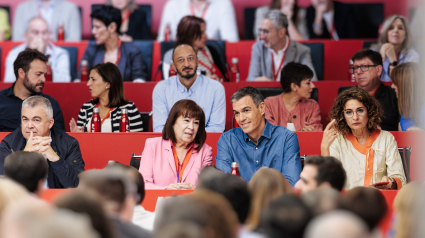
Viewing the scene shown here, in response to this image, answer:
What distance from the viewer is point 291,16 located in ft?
20.4

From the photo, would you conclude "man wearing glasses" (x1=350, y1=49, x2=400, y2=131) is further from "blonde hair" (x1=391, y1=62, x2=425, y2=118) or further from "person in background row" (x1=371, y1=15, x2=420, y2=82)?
"person in background row" (x1=371, y1=15, x2=420, y2=82)

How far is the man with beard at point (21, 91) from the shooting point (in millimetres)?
3990

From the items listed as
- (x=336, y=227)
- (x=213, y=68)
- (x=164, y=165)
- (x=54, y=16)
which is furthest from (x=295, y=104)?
(x=54, y=16)

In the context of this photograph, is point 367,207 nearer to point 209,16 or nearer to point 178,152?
point 178,152

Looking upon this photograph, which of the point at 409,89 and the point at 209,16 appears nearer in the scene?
the point at 409,89

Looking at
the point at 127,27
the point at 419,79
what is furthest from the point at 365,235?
the point at 127,27

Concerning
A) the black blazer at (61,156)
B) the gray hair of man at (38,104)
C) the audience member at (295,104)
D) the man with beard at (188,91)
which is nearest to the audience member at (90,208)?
the black blazer at (61,156)

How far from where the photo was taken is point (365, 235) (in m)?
1.37

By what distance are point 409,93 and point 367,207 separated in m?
2.56

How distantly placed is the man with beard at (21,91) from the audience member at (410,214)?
2.74 m

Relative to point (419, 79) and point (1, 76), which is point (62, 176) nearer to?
point (419, 79)

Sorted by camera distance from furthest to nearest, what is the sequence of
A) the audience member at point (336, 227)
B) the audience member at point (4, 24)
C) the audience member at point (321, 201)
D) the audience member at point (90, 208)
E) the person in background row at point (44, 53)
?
the audience member at point (4, 24)
the person in background row at point (44, 53)
the audience member at point (321, 201)
the audience member at point (90, 208)
the audience member at point (336, 227)

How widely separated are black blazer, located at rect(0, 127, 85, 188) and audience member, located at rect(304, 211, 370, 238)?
1.97 metres

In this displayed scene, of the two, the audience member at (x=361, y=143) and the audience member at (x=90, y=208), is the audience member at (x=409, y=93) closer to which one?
the audience member at (x=361, y=143)
